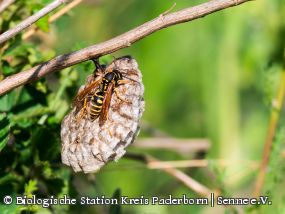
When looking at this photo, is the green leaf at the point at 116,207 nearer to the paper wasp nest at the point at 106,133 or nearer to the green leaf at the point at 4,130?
the paper wasp nest at the point at 106,133

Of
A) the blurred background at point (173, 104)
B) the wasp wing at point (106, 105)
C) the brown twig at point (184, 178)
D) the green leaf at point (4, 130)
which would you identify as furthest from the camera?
the brown twig at point (184, 178)

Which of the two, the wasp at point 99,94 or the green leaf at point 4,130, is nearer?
the green leaf at point 4,130

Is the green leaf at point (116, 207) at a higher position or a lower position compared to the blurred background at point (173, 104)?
lower

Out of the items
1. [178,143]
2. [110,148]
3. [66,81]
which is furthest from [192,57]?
[110,148]

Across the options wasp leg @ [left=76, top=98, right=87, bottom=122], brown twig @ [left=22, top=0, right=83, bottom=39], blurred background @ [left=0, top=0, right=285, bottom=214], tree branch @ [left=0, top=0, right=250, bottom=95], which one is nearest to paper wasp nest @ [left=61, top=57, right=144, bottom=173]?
wasp leg @ [left=76, top=98, right=87, bottom=122]

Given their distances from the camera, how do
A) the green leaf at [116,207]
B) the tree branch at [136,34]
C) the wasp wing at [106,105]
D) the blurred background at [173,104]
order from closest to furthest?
the tree branch at [136,34] → the wasp wing at [106,105] → the blurred background at [173,104] → the green leaf at [116,207]

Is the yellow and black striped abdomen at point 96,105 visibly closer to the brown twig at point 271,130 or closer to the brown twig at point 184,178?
the brown twig at point 184,178

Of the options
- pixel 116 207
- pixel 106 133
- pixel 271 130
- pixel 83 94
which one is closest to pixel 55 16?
pixel 83 94

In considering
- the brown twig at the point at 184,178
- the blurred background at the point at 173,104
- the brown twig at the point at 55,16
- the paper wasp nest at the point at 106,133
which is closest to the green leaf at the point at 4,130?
the blurred background at the point at 173,104

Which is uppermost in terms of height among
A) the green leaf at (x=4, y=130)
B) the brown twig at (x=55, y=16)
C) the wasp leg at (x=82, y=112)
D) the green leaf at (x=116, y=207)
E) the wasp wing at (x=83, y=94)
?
the brown twig at (x=55, y=16)
